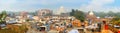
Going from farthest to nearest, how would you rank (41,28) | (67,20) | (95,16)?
(67,20)
(95,16)
(41,28)

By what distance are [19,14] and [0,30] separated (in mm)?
1306

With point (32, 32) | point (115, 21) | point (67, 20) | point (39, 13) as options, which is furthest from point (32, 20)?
point (115, 21)

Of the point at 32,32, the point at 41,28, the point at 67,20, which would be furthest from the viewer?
the point at 67,20

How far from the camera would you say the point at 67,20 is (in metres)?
11.1

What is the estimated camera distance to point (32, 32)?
337 inches

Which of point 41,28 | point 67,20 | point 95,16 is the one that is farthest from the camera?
point 67,20

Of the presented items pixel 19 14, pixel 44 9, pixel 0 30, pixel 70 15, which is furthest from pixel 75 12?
pixel 0 30

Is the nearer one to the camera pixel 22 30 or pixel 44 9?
pixel 22 30

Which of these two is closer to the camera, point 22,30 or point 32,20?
point 22,30

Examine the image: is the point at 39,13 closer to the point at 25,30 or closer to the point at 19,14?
the point at 19,14

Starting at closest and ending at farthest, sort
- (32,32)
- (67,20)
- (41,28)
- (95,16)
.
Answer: (32,32) → (41,28) → (95,16) → (67,20)

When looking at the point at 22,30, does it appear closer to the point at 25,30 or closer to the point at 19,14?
the point at 25,30

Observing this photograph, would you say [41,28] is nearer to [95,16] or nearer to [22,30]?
[22,30]

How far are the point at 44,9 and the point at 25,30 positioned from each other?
1.82m
